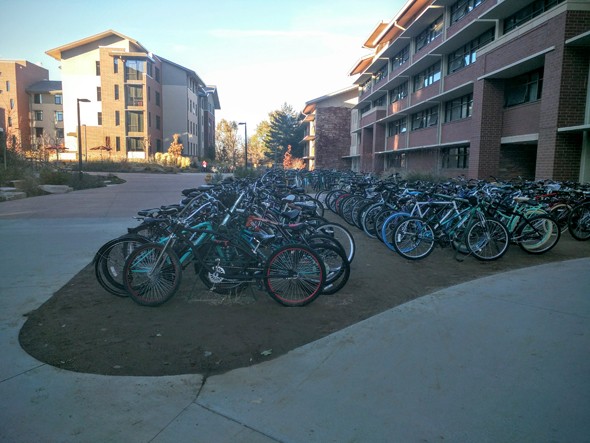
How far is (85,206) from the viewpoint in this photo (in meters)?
13.4

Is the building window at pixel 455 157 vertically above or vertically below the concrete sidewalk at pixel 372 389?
above

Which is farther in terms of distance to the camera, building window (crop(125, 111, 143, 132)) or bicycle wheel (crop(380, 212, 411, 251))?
building window (crop(125, 111, 143, 132))

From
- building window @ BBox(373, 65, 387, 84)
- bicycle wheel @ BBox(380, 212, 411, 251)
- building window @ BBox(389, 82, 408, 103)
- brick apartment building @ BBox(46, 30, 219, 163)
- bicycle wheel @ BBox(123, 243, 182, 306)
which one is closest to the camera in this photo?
bicycle wheel @ BBox(123, 243, 182, 306)

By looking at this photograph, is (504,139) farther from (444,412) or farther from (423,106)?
(444,412)

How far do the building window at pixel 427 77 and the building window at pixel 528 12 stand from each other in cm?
728

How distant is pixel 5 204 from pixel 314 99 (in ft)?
127

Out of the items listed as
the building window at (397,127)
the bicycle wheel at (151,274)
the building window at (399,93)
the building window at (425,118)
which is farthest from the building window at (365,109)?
the bicycle wheel at (151,274)

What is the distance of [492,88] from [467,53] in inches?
212

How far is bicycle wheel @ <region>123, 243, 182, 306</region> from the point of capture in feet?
15.0

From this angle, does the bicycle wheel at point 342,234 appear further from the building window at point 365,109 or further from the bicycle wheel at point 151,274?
the building window at point 365,109

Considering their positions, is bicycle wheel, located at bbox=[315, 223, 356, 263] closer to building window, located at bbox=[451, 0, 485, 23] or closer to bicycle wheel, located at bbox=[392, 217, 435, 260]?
bicycle wheel, located at bbox=[392, 217, 435, 260]

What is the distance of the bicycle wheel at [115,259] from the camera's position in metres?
4.84

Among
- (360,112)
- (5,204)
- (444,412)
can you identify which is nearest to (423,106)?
(360,112)

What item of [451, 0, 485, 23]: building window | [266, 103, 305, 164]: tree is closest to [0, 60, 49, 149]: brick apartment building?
[266, 103, 305, 164]: tree
